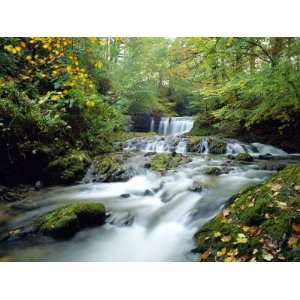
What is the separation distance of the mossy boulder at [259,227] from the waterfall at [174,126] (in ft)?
4.28

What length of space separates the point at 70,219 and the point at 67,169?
1234mm

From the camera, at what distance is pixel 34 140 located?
382 centimetres

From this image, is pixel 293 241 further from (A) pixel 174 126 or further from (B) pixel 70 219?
(A) pixel 174 126

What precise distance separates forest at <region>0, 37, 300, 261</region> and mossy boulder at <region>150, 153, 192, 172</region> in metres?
0.01

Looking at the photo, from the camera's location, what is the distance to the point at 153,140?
13.6 feet

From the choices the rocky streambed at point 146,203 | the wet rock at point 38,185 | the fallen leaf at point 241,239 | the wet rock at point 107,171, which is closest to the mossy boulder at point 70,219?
the rocky streambed at point 146,203

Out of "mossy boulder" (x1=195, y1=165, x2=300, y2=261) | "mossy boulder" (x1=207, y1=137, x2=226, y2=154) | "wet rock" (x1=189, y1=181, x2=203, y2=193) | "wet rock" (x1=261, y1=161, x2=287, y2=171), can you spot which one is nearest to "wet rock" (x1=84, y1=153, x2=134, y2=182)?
"wet rock" (x1=189, y1=181, x2=203, y2=193)

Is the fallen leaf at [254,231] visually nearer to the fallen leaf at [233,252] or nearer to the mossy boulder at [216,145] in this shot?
the fallen leaf at [233,252]

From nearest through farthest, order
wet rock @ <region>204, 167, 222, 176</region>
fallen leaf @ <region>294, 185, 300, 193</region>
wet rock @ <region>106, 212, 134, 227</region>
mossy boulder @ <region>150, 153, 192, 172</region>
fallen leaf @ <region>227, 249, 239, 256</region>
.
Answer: fallen leaf @ <region>227, 249, 239, 256</region> < fallen leaf @ <region>294, 185, 300, 193</region> < wet rock @ <region>106, 212, 134, 227</region> < wet rock @ <region>204, 167, 222, 176</region> < mossy boulder @ <region>150, 153, 192, 172</region>

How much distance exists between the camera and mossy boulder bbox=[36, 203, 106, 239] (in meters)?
2.76

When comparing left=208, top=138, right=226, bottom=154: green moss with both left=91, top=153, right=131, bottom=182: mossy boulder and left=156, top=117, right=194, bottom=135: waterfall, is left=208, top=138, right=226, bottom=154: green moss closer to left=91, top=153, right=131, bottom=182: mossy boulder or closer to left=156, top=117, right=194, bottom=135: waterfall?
left=156, top=117, right=194, bottom=135: waterfall

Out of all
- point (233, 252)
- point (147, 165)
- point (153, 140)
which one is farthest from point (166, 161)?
point (233, 252)

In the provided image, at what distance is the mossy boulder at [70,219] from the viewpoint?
2760 mm
